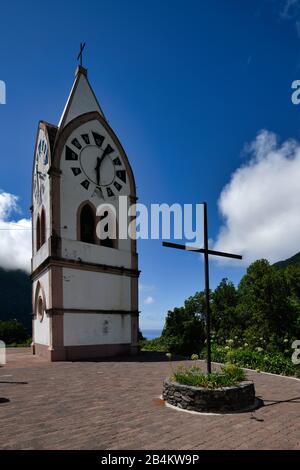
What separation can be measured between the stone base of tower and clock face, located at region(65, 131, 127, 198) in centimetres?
781

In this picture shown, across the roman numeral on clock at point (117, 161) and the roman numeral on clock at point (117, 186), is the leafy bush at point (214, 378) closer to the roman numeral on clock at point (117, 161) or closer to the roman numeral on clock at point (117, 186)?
the roman numeral on clock at point (117, 186)

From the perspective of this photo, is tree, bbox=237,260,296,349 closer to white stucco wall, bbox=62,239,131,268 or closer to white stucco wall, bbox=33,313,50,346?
white stucco wall, bbox=62,239,131,268

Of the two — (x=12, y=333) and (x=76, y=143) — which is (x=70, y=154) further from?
(x=12, y=333)

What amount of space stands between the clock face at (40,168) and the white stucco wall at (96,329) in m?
7.21

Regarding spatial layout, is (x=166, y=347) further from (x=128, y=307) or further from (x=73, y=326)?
(x=73, y=326)

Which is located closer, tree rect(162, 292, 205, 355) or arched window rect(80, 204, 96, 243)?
arched window rect(80, 204, 96, 243)

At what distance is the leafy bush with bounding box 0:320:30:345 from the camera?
30.2 metres

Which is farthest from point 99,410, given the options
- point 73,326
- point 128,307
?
point 128,307

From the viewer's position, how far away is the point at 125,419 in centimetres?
690

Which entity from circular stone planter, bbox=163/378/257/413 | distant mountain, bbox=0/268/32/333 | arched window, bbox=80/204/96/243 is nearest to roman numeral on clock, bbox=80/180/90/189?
arched window, bbox=80/204/96/243

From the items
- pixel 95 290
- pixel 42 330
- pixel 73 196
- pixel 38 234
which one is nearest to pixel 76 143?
pixel 73 196
